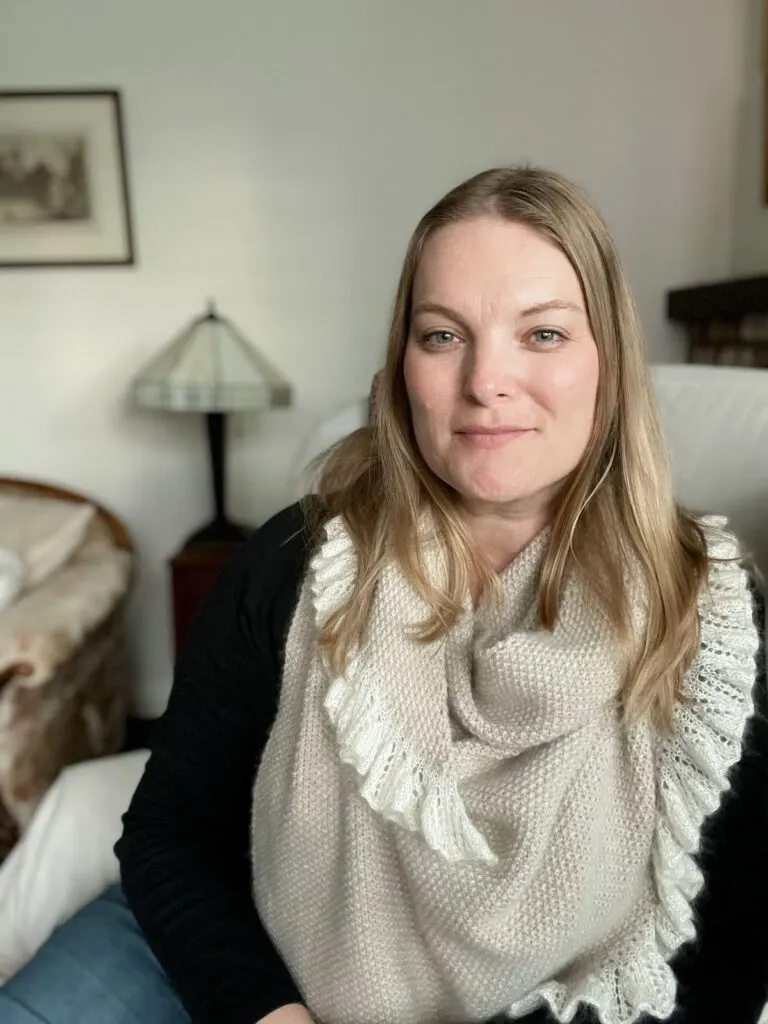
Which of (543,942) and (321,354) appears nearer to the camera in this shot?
(543,942)

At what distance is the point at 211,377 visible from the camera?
1987 mm

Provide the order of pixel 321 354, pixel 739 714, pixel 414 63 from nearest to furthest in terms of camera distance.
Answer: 1. pixel 739 714
2. pixel 414 63
3. pixel 321 354

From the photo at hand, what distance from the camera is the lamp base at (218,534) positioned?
2117mm

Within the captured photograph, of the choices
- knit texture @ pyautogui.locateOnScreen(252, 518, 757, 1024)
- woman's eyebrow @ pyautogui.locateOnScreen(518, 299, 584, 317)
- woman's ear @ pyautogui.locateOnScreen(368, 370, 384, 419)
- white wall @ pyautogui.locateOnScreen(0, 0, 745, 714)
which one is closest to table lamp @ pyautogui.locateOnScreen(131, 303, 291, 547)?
white wall @ pyautogui.locateOnScreen(0, 0, 745, 714)

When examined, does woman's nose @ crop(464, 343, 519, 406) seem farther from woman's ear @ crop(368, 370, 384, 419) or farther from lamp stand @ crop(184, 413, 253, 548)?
lamp stand @ crop(184, 413, 253, 548)

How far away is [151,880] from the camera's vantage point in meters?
0.81

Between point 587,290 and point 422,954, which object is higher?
point 587,290

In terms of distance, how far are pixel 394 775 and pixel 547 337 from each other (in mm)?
427

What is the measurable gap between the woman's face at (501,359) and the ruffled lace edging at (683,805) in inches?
9.0

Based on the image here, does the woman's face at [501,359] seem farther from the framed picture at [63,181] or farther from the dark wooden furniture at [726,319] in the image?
the framed picture at [63,181]

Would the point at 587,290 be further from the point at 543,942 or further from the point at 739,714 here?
the point at 543,942

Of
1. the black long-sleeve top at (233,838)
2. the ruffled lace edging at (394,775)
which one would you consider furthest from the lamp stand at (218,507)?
the ruffled lace edging at (394,775)

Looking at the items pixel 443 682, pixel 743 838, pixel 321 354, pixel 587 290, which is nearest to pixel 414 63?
pixel 321 354

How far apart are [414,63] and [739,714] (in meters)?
2.00
